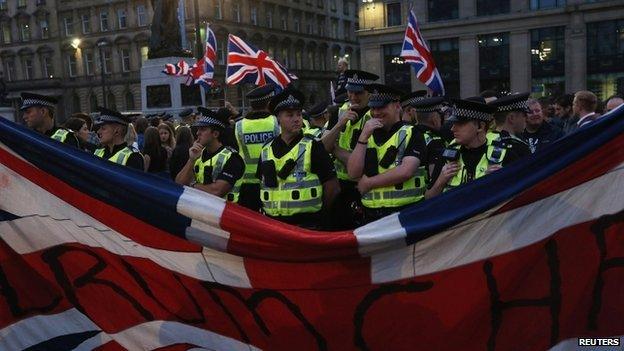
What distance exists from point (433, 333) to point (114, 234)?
189cm

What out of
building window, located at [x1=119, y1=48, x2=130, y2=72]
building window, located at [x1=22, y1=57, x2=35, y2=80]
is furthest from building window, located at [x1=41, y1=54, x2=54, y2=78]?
building window, located at [x1=119, y1=48, x2=130, y2=72]

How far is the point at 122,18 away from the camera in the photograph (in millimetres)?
59000

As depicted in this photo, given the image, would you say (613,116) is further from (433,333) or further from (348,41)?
(348,41)

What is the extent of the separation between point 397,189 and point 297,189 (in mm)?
793

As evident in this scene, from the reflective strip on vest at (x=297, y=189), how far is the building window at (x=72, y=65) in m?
64.0

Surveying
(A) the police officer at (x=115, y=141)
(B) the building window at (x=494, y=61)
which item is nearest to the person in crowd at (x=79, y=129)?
(A) the police officer at (x=115, y=141)

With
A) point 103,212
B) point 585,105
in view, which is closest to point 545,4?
point 585,105

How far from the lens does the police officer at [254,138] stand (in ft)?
20.4

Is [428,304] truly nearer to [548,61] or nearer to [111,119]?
[111,119]

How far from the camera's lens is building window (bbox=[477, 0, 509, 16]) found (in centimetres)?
4553

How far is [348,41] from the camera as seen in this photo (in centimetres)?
8300

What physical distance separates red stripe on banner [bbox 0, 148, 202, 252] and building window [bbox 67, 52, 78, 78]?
64404mm

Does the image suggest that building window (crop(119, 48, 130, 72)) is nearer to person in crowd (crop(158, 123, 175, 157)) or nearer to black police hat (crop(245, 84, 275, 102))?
person in crowd (crop(158, 123, 175, 157))

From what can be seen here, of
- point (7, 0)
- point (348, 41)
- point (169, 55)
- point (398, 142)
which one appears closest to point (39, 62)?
point (7, 0)
